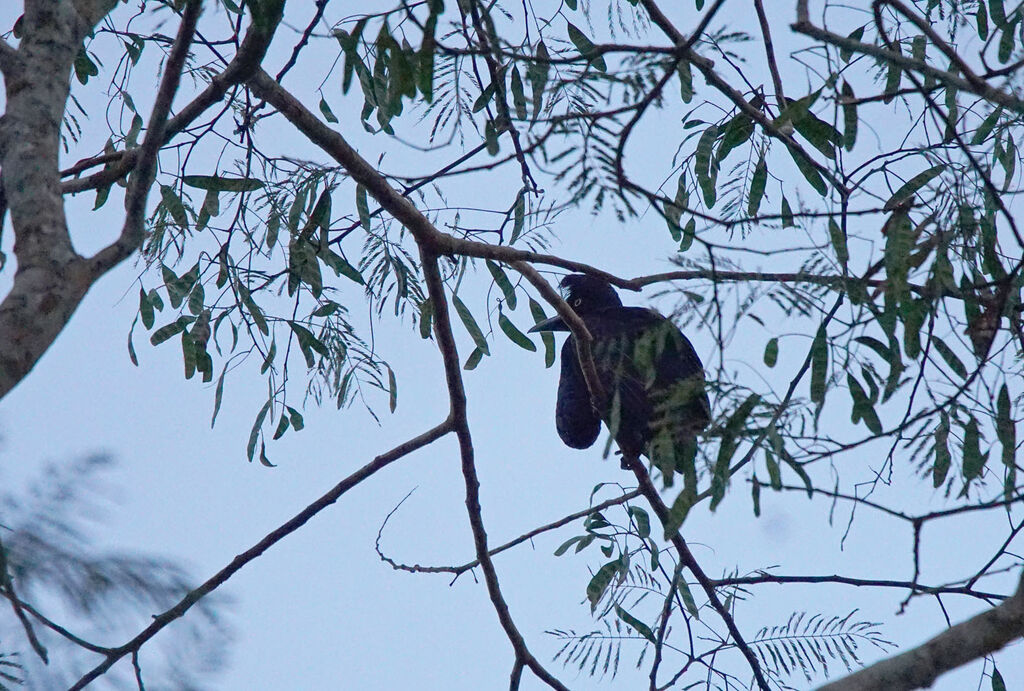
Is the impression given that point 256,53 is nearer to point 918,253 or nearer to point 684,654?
point 918,253

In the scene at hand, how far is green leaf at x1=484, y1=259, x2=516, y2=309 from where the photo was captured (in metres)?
3.97

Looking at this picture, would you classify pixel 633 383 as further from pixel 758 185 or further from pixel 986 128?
pixel 986 128

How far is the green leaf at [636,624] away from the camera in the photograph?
11.3ft

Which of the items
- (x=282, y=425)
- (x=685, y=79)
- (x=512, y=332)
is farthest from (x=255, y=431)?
(x=685, y=79)

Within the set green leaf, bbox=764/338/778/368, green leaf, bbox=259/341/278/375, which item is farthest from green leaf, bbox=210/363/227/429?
green leaf, bbox=764/338/778/368

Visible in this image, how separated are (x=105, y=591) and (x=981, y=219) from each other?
91.4 inches

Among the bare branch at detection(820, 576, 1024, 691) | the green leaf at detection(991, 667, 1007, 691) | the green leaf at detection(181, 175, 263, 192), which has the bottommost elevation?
the bare branch at detection(820, 576, 1024, 691)

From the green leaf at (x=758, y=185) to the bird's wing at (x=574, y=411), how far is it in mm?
1528

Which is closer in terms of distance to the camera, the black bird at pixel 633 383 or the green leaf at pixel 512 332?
the black bird at pixel 633 383

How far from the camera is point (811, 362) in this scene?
2473mm

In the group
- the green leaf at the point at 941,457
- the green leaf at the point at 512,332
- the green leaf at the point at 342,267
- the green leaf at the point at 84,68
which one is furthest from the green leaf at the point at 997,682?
the green leaf at the point at 84,68

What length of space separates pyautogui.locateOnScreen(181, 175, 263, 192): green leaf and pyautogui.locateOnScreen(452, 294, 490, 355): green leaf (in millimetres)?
777

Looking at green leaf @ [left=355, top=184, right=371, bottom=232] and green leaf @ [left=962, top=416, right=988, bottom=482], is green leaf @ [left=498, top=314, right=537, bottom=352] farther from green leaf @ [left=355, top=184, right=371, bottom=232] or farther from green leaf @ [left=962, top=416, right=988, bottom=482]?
green leaf @ [left=962, top=416, right=988, bottom=482]

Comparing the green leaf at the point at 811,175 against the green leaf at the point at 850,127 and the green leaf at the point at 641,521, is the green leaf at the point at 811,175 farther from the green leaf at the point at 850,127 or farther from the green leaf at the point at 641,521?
the green leaf at the point at 641,521
